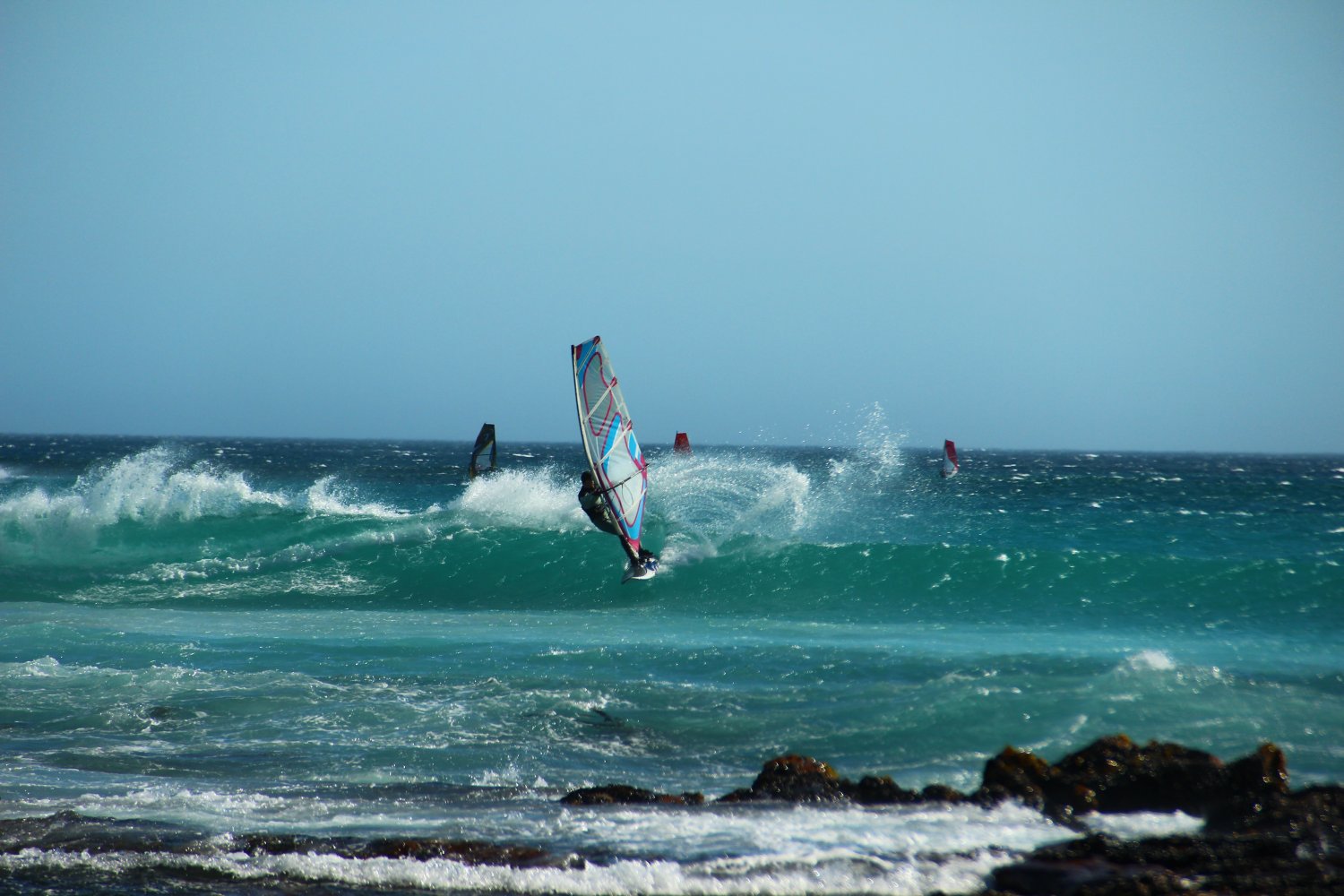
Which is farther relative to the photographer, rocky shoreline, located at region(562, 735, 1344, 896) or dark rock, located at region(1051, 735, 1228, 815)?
dark rock, located at region(1051, 735, 1228, 815)

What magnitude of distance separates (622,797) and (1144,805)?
120 inches

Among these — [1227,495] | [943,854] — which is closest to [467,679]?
[943,854]

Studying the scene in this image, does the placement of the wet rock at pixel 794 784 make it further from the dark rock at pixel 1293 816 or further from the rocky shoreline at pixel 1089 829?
the dark rock at pixel 1293 816

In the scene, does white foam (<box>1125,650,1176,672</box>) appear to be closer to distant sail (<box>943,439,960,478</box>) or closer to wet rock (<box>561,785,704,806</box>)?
wet rock (<box>561,785,704,806</box>)

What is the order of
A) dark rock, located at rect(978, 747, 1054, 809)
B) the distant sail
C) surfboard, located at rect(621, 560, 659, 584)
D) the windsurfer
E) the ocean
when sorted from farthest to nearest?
the distant sail → surfboard, located at rect(621, 560, 659, 584) → the windsurfer → dark rock, located at rect(978, 747, 1054, 809) → the ocean

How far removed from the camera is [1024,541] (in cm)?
2173

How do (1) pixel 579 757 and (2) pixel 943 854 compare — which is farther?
(1) pixel 579 757

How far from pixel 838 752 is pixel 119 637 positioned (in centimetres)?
932

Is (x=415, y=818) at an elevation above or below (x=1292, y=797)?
below

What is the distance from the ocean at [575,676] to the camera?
5.58 metres

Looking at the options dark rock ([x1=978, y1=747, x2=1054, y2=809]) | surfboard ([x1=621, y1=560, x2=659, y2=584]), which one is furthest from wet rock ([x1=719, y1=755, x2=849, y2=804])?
surfboard ([x1=621, y1=560, x2=659, y2=584])

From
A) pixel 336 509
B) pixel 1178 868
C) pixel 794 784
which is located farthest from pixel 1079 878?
pixel 336 509

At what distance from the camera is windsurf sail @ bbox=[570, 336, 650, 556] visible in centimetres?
1302

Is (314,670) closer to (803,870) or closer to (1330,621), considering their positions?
(803,870)
